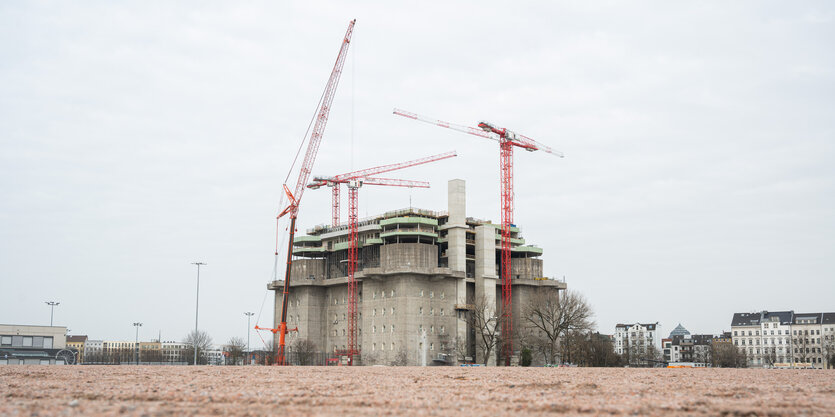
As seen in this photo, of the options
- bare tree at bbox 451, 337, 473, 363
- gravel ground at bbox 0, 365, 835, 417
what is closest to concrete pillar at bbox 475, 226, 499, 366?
bare tree at bbox 451, 337, 473, 363

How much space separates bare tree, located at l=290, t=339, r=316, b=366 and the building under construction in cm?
263

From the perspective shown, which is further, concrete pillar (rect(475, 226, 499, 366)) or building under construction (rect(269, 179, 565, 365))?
concrete pillar (rect(475, 226, 499, 366))

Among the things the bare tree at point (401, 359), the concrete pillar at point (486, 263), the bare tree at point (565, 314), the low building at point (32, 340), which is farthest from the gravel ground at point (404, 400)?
the low building at point (32, 340)

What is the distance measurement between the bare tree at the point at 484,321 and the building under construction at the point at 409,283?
108 centimetres

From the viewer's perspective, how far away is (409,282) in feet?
509

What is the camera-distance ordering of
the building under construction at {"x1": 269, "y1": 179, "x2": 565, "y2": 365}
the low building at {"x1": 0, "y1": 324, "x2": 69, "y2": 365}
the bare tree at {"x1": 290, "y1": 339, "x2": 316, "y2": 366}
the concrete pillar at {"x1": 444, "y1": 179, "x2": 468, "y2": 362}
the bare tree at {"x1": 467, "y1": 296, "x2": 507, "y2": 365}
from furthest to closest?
1. the concrete pillar at {"x1": 444, "y1": 179, "x2": 468, "y2": 362}
2. the bare tree at {"x1": 290, "y1": 339, "x2": 316, "y2": 366}
3. the building under construction at {"x1": 269, "y1": 179, "x2": 565, "y2": 365}
4. the low building at {"x1": 0, "y1": 324, "x2": 69, "y2": 365}
5. the bare tree at {"x1": 467, "y1": 296, "x2": 507, "y2": 365}

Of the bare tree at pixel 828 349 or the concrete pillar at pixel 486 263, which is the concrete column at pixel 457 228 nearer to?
the concrete pillar at pixel 486 263

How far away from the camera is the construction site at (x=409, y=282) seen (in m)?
155

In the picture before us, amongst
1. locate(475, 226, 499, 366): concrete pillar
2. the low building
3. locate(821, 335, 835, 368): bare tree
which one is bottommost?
locate(821, 335, 835, 368): bare tree

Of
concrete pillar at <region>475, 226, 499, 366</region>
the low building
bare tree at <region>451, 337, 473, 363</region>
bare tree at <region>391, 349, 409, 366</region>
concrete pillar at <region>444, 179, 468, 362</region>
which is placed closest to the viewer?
bare tree at <region>391, 349, 409, 366</region>

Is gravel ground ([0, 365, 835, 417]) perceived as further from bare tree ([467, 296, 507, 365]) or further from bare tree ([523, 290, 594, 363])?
bare tree ([467, 296, 507, 365])

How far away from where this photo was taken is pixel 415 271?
6009 inches

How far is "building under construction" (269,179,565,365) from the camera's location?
155 m

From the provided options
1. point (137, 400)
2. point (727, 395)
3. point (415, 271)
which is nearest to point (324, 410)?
point (137, 400)
